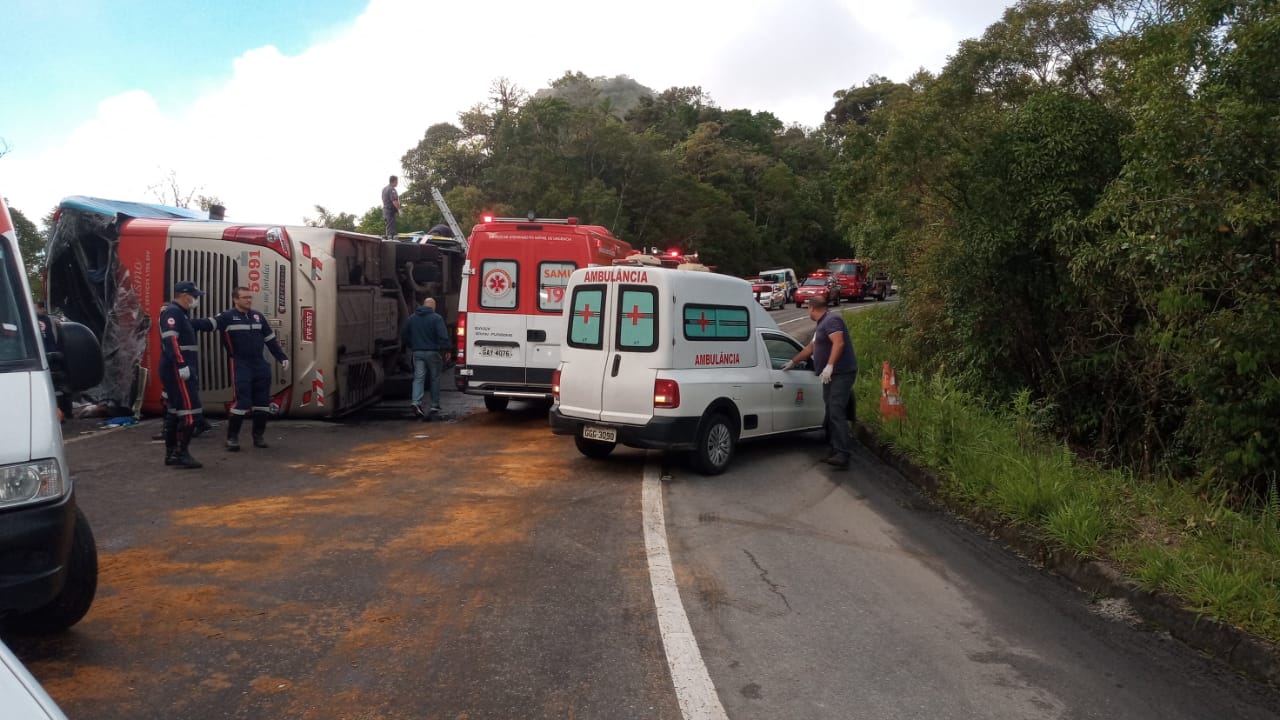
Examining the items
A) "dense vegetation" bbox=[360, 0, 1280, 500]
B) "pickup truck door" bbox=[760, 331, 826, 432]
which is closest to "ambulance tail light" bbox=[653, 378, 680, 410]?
"pickup truck door" bbox=[760, 331, 826, 432]

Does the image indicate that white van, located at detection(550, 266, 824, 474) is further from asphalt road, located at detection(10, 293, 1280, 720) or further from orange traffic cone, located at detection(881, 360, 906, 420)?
orange traffic cone, located at detection(881, 360, 906, 420)

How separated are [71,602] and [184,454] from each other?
15.8 feet

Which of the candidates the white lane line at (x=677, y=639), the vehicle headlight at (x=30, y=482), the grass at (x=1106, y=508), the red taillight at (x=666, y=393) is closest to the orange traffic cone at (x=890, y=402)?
the grass at (x=1106, y=508)

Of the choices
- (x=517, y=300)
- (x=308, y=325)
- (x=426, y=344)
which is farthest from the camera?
(x=426, y=344)

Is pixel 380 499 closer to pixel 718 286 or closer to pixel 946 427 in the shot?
pixel 718 286

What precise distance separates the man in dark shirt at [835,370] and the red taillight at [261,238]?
6.58 m

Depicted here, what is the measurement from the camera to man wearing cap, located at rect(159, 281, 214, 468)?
9.05 m

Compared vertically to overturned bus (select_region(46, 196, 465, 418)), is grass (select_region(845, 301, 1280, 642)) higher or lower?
lower

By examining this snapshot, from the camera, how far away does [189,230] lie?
11.4 m

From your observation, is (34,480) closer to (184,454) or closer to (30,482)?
(30,482)

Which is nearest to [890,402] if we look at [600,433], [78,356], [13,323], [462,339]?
[600,433]

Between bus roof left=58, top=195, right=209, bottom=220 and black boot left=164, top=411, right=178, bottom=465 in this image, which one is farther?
bus roof left=58, top=195, right=209, bottom=220

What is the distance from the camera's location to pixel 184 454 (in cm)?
916

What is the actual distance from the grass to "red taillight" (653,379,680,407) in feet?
8.40
